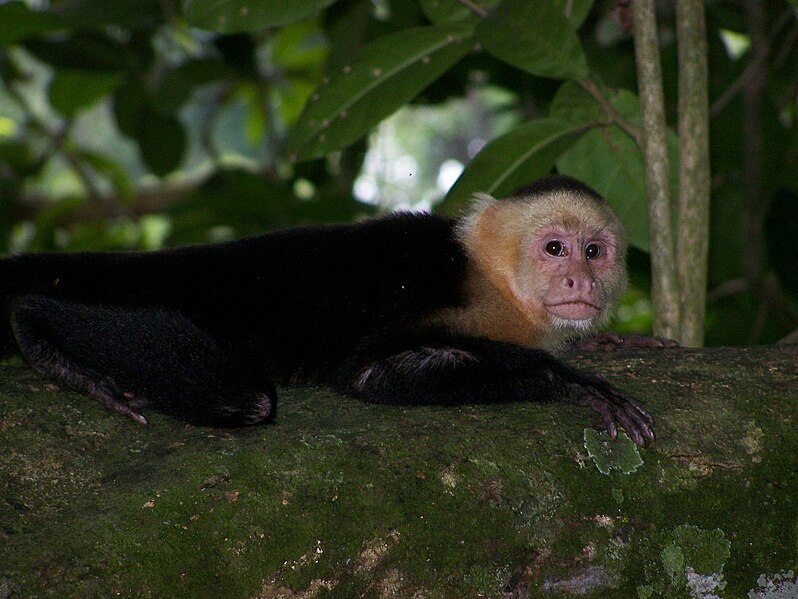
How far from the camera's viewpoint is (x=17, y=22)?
3863 mm

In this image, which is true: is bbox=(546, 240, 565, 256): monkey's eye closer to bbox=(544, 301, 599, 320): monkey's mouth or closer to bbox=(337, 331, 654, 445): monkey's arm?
bbox=(544, 301, 599, 320): monkey's mouth

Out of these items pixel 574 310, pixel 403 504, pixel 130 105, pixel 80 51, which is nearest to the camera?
pixel 403 504

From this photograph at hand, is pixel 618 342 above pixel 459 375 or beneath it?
beneath

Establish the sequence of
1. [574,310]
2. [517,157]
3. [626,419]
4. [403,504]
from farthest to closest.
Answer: [517,157] < [574,310] < [626,419] < [403,504]

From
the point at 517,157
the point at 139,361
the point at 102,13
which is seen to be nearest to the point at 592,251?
the point at 517,157

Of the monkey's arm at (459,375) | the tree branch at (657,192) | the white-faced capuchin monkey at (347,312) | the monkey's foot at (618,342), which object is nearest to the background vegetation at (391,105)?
the tree branch at (657,192)

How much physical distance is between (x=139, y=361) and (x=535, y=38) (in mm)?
1721

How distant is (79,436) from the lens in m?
2.19

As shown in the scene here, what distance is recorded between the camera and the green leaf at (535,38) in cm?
308

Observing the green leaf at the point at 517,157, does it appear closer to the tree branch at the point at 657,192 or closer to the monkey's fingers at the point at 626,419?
the tree branch at the point at 657,192

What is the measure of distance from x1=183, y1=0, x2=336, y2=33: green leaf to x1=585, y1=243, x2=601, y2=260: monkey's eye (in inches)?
54.0

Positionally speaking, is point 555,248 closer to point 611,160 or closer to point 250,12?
point 611,160

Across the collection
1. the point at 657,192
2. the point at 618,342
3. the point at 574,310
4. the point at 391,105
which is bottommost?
the point at 618,342

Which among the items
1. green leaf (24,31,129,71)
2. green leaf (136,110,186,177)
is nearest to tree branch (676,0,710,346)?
green leaf (24,31,129,71)
